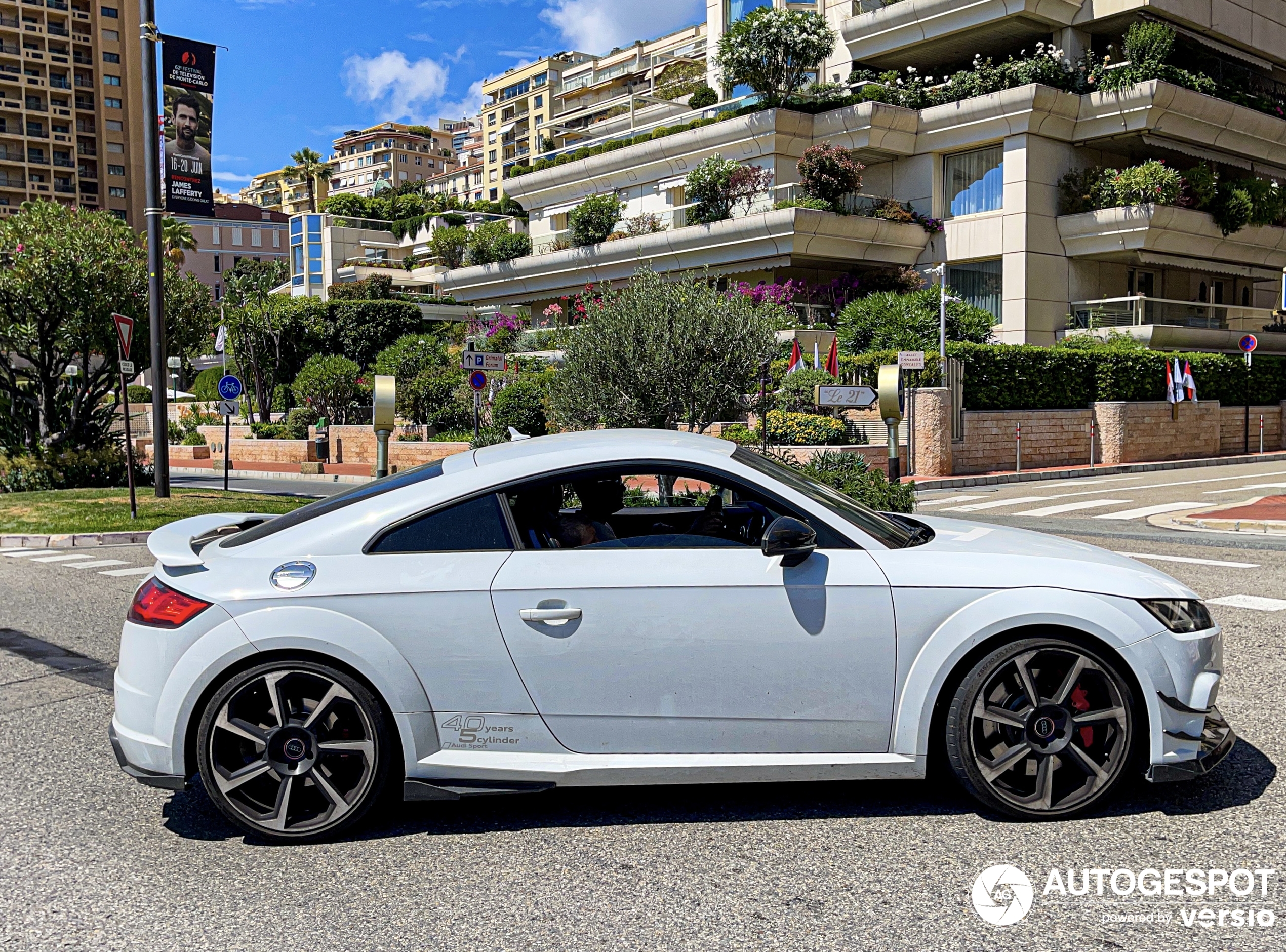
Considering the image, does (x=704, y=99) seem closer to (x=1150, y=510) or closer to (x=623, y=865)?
(x=1150, y=510)

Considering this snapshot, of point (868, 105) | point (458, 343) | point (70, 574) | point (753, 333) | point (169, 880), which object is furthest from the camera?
point (458, 343)

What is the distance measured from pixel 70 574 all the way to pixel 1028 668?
1088cm

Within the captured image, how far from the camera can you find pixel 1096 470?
2653cm

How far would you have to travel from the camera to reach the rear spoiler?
14.1 ft

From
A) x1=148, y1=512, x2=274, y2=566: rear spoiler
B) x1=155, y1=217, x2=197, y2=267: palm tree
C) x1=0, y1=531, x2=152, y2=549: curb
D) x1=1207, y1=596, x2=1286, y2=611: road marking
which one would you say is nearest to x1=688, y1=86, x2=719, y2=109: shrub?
x1=155, y1=217, x2=197, y2=267: palm tree

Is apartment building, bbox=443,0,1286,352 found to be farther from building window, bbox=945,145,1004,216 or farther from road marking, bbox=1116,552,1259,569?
road marking, bbox=1116,552,1259,569

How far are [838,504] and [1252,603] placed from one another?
585 centimetres

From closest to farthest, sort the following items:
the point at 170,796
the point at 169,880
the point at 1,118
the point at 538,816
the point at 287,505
Result: the point at 169,880 → the point at 538,816 → the point at 170,796 → the point at 287,505 → the point at 1,118

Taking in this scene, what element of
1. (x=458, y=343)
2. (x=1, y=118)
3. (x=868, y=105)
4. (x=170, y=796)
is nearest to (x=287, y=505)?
(x=170, y=796)

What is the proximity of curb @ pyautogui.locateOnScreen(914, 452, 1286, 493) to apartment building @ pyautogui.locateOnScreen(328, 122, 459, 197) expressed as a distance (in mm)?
134040

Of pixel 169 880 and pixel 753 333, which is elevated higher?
pixel 753 333

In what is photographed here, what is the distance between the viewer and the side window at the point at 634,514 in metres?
4.26

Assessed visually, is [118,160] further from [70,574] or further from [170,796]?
[170,796]

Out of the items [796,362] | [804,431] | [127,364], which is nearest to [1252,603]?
[804,431]
